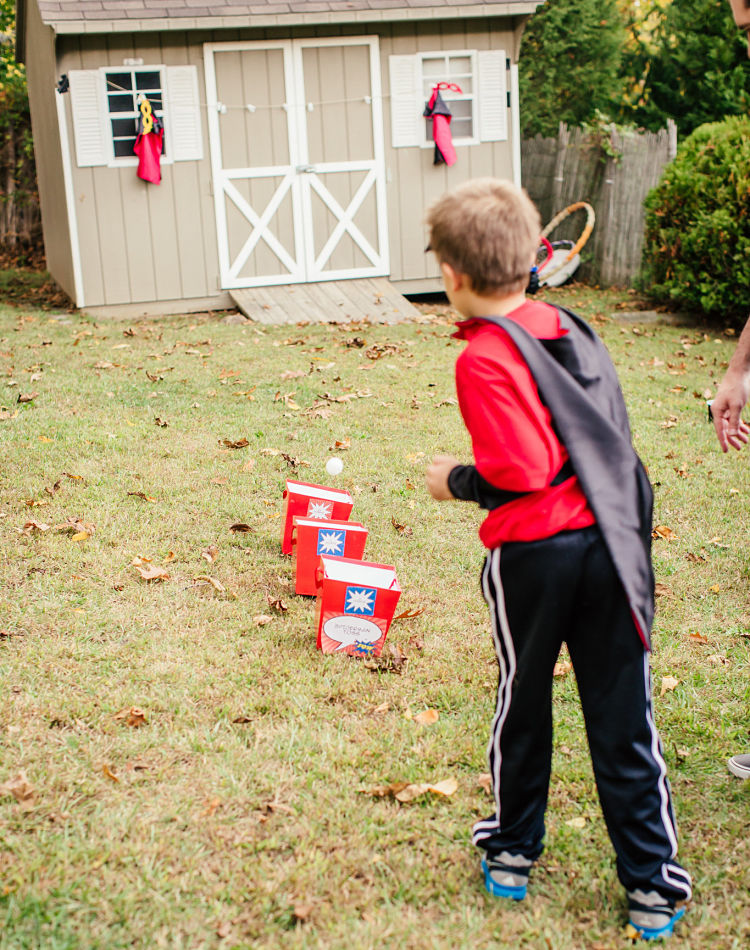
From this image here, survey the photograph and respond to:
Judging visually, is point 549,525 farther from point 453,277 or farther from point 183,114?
point 183,114

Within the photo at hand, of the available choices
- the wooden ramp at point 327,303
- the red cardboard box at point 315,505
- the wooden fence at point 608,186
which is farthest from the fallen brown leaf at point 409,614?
the wooden fence at point 608,186

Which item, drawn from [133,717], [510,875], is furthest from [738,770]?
[133,717]

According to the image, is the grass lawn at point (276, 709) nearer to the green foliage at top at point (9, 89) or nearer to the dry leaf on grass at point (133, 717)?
the dry leaf on grass at point (133, 717)

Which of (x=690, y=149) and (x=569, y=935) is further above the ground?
(x=690, y=149)

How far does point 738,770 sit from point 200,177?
33.7 feet

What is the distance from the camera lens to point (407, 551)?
4.66 metres

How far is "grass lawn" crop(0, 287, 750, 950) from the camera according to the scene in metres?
2.42

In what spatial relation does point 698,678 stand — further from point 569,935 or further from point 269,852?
point 269,852

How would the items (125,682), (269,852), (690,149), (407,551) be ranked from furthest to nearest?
(690,149)
(407,551)
(125,682)
(269,852)

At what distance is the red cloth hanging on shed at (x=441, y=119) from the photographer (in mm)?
11773

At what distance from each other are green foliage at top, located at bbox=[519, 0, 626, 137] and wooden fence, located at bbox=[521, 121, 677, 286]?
297 inches

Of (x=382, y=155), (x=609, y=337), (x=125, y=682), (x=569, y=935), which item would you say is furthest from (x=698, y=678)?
(x=382, y=155)

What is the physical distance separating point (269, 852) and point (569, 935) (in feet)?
2.67

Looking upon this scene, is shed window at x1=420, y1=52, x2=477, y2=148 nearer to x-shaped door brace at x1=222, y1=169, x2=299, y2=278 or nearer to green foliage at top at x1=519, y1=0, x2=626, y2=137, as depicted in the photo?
x-shaped door brace at x1=222, y1=169, x2=299, y2=278
